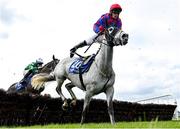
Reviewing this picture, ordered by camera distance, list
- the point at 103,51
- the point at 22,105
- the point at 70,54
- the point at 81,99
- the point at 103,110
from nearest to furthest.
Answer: the point at 103,51, the point at 70,54, the point at 22,105, the point at 81,99, the point at 103,110

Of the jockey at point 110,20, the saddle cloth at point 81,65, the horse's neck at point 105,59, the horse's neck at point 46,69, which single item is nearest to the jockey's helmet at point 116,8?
the jockey at point 110,20

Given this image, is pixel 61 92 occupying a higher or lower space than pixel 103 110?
higher

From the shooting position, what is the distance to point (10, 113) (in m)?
15.5

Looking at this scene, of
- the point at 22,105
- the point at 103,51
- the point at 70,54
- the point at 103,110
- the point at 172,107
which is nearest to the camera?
the point at 103,51

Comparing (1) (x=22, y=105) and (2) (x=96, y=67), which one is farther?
(1) (x=22, y=105)

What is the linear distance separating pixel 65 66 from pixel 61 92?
1090mm

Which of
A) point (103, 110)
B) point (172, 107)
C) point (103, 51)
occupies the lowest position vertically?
point (172, 107)

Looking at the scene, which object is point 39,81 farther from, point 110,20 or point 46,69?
point 110,20

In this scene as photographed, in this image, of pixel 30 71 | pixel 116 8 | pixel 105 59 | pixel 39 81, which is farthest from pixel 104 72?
pixel 30 71

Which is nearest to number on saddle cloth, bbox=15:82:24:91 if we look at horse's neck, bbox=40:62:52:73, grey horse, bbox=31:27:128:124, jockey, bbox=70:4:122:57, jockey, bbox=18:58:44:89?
jockey, bbox=18:58:44:89

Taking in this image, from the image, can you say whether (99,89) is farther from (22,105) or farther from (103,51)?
(22,105)

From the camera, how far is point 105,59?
1228 centimetres

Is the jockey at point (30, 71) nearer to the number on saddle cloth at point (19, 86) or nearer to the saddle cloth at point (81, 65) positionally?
the number on saddle cloth at point (19, 86)

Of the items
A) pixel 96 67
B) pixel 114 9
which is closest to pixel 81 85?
pixel 96 67
